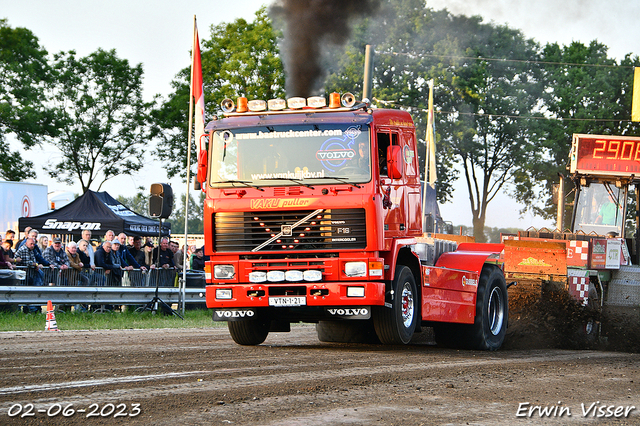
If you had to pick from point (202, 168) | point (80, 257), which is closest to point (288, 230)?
point (202, 168)

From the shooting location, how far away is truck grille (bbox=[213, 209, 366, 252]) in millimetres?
10547

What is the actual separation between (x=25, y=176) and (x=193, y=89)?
68.7 feet

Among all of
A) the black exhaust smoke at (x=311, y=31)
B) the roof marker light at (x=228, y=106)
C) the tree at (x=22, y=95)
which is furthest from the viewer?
the tree at (x=22, y=95)

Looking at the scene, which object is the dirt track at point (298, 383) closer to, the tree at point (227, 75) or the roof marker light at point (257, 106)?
the roof marker light at point (257, 106)

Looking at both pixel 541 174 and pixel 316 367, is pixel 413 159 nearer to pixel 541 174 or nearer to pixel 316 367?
pixel 316 367

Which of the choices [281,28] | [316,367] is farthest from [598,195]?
[316,367]

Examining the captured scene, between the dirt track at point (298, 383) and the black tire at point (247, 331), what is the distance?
0.20 metres

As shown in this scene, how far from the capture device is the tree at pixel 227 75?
36.1m

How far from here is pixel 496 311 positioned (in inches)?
532

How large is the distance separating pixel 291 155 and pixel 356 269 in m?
1.74

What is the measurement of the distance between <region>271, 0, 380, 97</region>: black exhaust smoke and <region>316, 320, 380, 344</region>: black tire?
559 centimetres

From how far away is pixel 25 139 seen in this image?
119 feet

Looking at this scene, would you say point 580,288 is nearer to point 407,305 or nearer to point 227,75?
point 407,305

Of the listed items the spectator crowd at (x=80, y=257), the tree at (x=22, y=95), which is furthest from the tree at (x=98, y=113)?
the spectator crowd at (x=80, y=257)
